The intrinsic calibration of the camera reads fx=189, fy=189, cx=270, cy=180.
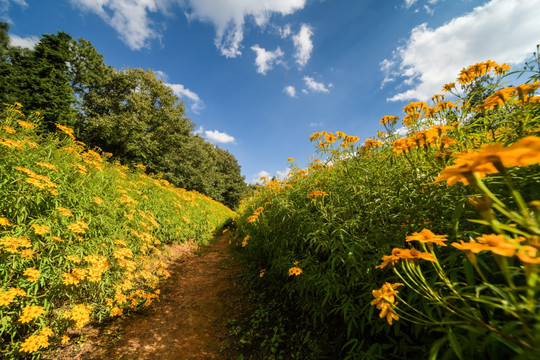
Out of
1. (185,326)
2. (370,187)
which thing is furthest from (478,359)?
(185,326)

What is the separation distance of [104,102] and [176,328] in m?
17.1

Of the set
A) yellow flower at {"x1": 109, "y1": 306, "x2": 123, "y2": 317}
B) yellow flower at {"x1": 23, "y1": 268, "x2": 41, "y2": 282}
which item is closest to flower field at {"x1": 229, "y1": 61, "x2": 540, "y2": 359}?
yellow flower at {"x1": 109, "y1": 306, "x2": 123, "y2": 317}

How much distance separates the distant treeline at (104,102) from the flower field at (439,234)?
1376 cm

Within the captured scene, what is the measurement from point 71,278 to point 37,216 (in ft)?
2.99

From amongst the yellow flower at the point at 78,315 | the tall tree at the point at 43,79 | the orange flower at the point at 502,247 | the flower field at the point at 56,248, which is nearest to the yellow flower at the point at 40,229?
the flower field at the point at 56,248

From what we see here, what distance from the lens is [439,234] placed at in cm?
125

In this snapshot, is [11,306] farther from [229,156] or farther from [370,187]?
[229,156]

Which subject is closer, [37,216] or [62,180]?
[37,216]

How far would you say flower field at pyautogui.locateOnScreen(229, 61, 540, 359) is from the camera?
1.61 feet

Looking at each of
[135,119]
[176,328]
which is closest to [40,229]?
[176,328]

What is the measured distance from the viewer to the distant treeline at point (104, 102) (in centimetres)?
1244

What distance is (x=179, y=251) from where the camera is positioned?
17.4 ft

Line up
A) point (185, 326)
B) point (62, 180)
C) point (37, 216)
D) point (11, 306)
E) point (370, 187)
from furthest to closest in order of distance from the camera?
1. point (185, 326)
2. point (62, 180)
3. point (37, 216)
4. point (11, 306)
5. point (370, 187)

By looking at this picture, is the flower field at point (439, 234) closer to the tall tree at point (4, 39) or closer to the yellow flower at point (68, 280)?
the yellow flower at point (68, 280)
